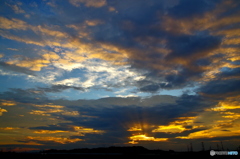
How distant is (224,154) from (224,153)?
183 inches

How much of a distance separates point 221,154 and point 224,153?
20.2 feet

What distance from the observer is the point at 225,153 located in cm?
12225

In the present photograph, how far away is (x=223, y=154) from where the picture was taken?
126 meters

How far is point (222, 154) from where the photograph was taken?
4983 inches

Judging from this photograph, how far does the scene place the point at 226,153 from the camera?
12256 cm

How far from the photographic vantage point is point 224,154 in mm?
125312

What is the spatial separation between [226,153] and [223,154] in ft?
13.3

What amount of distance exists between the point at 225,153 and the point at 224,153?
1.05 meters

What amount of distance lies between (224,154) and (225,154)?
2.68ft

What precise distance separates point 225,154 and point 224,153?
4.17 m

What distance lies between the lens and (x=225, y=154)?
409ft

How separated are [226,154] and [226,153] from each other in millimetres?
2567

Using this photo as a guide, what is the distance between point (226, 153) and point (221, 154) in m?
5.41
